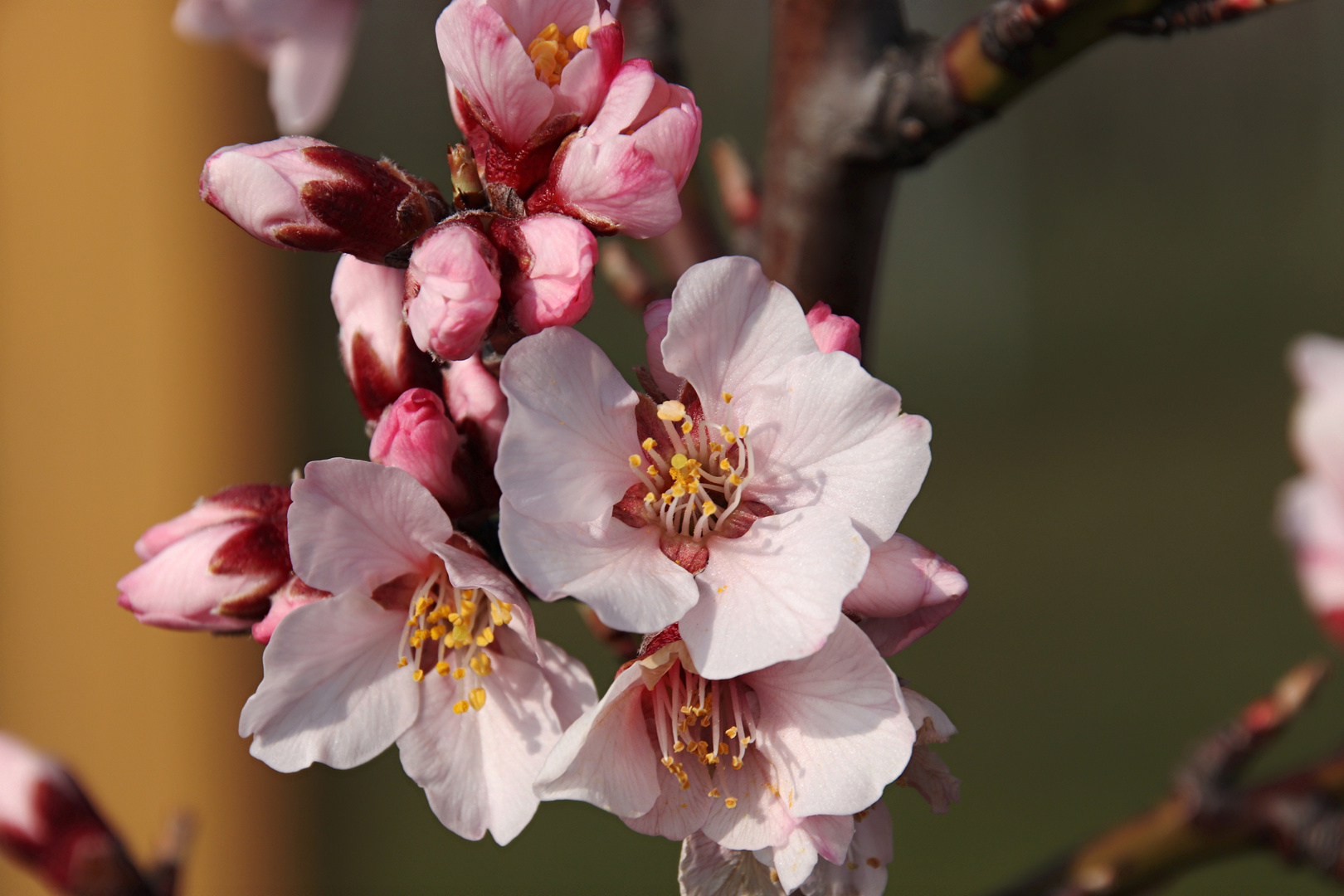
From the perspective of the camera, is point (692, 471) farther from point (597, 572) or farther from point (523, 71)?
point (523, 71)

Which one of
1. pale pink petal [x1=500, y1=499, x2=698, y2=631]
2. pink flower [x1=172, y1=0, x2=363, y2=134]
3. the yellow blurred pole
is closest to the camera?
pale pink petal [x1=500, y1=499, x2=698, y2=631]

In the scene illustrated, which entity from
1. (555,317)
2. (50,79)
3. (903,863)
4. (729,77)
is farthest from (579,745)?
(729,77)

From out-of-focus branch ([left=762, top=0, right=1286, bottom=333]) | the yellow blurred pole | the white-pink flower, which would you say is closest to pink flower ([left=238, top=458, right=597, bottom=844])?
the white-pink flower

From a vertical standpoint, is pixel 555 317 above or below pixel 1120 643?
above

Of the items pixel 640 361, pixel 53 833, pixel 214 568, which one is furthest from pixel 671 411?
pixel 640 361

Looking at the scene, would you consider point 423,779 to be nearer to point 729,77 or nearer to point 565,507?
point 565,507

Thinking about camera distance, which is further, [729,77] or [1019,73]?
[729,77]

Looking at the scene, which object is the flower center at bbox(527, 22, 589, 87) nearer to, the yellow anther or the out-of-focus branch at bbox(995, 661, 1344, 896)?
the yellow anther
